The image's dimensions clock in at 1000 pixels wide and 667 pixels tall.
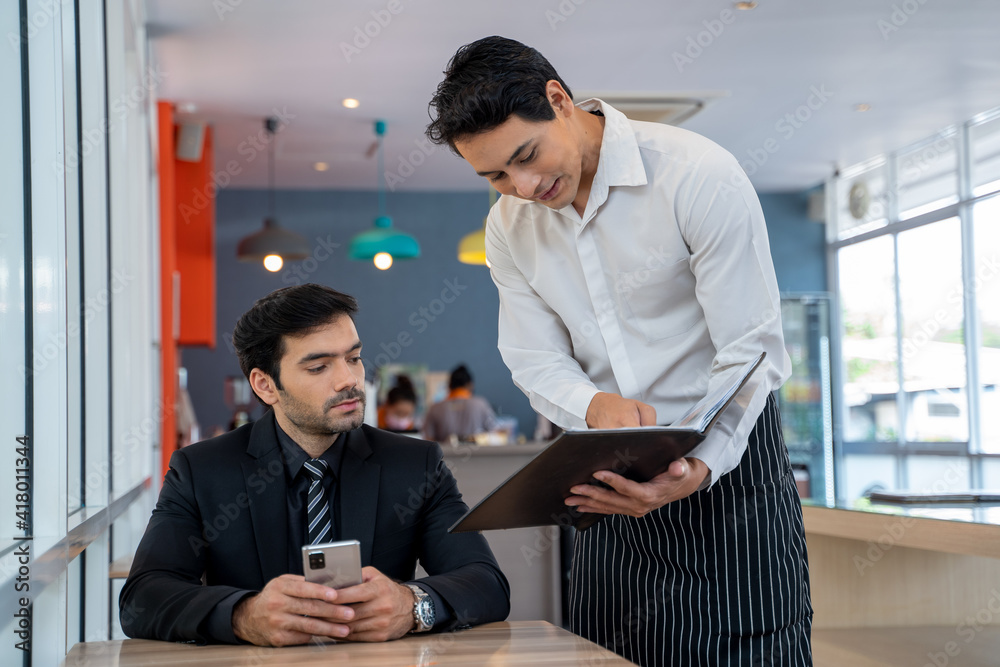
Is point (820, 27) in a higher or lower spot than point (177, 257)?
higher

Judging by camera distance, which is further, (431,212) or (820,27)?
(431,212)

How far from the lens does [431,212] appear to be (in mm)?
8672

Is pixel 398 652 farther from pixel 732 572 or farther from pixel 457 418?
pixel 457 418

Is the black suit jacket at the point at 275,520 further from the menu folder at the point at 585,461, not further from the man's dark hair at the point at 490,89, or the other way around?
the man's dark hair at the point at 490,89

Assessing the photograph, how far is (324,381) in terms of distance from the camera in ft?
5.95

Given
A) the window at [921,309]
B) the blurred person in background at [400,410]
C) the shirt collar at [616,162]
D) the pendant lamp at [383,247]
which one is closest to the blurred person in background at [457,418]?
the blurred person in background at [400,410]

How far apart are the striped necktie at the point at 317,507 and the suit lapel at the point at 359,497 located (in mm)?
26

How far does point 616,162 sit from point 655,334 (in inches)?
11.5

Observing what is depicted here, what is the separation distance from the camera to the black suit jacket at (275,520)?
1.50 meters

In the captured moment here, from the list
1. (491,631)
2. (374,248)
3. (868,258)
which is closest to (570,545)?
(374,248)

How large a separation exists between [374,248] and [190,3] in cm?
194

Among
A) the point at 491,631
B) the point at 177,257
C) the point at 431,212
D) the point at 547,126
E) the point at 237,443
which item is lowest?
the point at 491,631

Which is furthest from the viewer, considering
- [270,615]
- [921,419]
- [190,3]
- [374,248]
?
[921,419]

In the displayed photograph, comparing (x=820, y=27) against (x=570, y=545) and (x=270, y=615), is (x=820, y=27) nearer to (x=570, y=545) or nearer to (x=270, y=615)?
(x=570, y=545)
